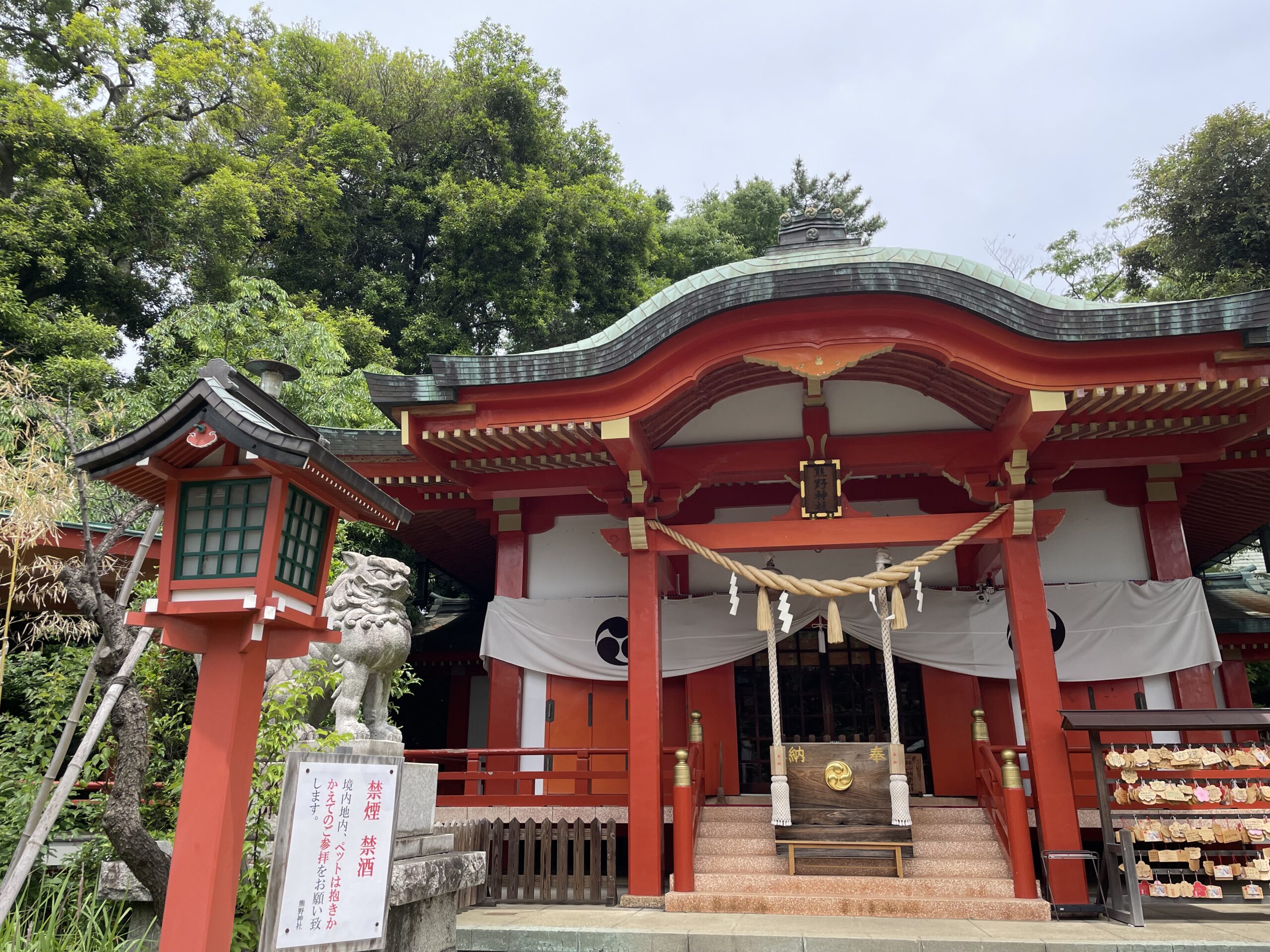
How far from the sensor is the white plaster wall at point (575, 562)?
9.71 m

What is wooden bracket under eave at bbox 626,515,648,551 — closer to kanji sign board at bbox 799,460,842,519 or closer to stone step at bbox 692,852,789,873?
kanji sign board at bbox 799,460,842,519

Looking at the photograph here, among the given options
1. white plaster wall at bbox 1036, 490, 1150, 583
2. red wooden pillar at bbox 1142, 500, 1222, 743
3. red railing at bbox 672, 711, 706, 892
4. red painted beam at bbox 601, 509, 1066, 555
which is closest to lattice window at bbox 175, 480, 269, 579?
red railing at bbox 672, 711, 706, 892

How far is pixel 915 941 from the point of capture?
525 centimetres

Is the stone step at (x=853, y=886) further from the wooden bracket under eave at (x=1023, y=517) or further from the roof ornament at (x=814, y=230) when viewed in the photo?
the roof ornament at (x=814, y=230)

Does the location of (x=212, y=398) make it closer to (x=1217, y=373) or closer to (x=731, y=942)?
(x=731, y=942)

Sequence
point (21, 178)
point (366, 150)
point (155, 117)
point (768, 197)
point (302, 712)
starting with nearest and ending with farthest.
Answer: point (302, 712), point (21, 178), point (155, 117), point (366, 150), point (768, 197)

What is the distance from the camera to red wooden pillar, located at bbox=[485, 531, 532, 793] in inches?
361

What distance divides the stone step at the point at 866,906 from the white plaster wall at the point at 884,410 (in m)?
4.15

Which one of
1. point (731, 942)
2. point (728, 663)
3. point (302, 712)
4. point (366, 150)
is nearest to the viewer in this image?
point (302, 712)

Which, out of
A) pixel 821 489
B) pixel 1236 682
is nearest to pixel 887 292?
pixel 821 489

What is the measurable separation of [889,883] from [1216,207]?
52.2 ft

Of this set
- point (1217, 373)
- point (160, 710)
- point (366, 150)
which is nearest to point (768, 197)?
point (366, 150)

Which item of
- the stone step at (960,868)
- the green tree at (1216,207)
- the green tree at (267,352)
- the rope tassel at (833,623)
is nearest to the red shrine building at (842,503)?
the stone step at (960,868)

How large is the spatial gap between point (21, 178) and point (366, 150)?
24.7 feet
